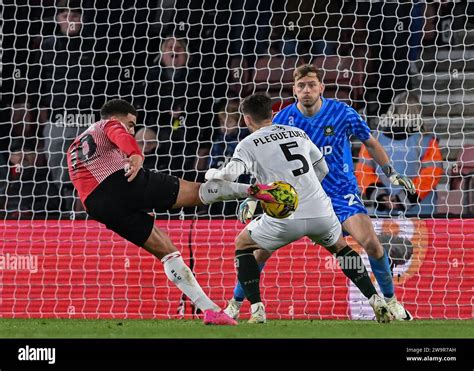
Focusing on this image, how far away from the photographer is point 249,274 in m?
8.49

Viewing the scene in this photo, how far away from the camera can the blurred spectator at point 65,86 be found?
39.0 feet

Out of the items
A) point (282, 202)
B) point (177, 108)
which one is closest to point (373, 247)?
point (282, 202)

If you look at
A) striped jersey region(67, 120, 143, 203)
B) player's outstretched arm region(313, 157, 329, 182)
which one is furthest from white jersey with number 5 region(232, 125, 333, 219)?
striped jersey region(67, 120, 143, 203)

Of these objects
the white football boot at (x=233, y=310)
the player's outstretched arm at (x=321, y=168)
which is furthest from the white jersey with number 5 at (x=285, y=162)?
the white football boot at (x=233, y=310)

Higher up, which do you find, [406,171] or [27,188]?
[406,171]

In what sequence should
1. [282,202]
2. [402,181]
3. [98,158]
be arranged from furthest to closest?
1. [402,181]
2. [98,158]
3. [282,202]

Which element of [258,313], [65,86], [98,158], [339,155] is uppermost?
[65,86]

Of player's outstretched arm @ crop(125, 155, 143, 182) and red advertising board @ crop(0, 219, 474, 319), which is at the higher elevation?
player's outstretched arm @ crop(125, 155, 143, 182)

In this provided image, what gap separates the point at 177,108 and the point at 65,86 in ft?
3.71

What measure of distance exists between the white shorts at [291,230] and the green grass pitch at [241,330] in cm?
56

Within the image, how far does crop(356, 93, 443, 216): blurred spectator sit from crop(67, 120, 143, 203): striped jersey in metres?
3.53

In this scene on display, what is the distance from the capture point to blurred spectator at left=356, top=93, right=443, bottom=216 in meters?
11.2

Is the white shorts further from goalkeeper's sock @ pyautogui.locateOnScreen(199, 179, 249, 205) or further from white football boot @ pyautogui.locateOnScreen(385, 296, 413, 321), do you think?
white football boot @ pyautogui.locateOnScreen(385, 296, 413, 321)

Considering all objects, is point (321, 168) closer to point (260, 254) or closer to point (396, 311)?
point (260, 254)
